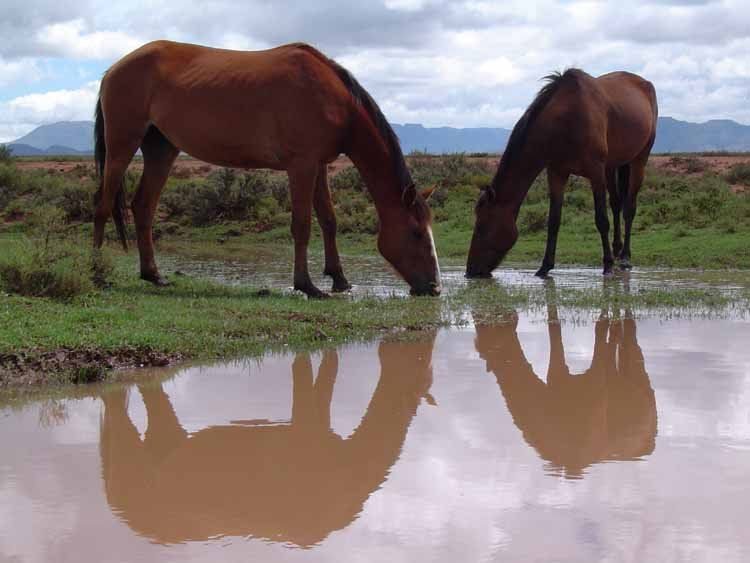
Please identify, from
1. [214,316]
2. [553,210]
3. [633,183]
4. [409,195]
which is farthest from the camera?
[633,183]

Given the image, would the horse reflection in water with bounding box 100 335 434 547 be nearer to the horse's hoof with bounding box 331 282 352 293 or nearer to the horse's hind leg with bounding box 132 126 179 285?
the horse's hoof with bounding box 331 282 352 293

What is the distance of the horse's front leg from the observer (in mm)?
8938

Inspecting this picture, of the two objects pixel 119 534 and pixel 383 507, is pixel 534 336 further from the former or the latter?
pixel 119 534

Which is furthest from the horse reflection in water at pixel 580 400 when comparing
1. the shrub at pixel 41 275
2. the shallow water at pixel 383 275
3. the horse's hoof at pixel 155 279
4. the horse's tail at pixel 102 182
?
the horse's tail at pixel 102 182

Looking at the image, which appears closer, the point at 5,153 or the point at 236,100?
the point at 236,100

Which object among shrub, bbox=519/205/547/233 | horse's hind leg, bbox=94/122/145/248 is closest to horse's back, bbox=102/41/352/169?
horse's hind leg, bbox=94/122/145/248

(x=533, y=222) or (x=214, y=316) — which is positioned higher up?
(x=533, y=222)

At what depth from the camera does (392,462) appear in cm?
396

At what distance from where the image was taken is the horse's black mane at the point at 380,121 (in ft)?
29.7

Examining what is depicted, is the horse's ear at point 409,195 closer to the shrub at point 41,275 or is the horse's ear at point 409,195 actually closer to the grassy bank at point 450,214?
the shrub at point 41,275

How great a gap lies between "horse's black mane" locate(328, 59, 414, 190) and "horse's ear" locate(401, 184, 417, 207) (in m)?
0.12

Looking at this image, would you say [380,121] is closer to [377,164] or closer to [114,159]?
[377,164]

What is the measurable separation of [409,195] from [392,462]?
5.20 metres

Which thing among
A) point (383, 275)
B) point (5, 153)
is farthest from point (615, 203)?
point (5, 153)
